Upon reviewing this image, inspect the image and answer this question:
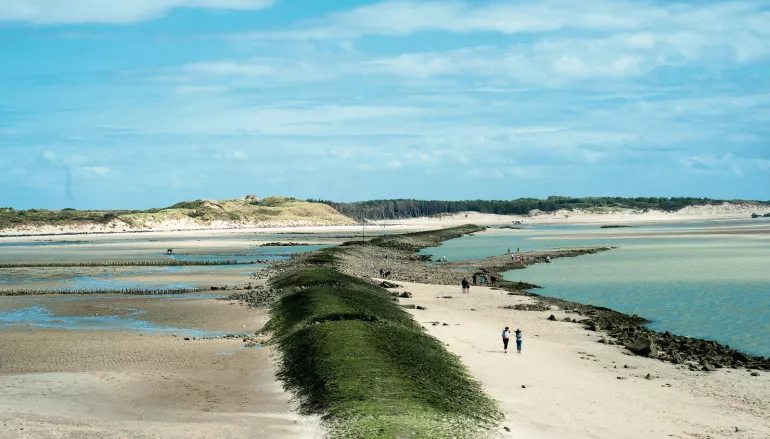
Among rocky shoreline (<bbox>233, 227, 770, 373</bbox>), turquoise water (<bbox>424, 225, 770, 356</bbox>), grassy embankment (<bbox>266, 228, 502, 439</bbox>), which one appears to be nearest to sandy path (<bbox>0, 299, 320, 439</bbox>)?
grassy embankment (<bbox>266, 228, 502, 439</bbox>)

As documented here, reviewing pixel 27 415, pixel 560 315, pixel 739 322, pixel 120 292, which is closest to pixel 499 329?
pixel 560 315

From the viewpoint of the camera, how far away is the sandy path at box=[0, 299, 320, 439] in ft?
62.5

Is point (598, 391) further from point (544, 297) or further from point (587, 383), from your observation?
point (544, 297)

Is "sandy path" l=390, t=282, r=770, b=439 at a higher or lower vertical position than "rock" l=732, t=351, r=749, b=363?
lower

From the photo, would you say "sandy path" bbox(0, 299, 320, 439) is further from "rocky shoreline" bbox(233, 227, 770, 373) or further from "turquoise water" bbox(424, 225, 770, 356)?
"turquoise water" bbox(424, 225, 770, 356)

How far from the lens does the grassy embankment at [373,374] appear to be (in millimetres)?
18844

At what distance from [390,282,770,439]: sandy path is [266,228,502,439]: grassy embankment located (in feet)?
3.93

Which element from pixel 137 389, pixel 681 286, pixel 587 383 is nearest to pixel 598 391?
pixel 587 383

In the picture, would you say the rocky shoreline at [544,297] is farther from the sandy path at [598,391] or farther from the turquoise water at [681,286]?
A: the turquoise water at [681,286]

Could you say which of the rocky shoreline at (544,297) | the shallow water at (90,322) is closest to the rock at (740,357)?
the rocky shoreline at (544,297)

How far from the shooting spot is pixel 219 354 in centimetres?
2944

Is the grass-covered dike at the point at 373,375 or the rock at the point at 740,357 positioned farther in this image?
the rock at the point at 740,357

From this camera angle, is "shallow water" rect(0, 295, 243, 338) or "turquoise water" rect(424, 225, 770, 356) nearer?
"shallow water" rect(0, 295, 243, 338)

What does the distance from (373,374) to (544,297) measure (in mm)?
27224
